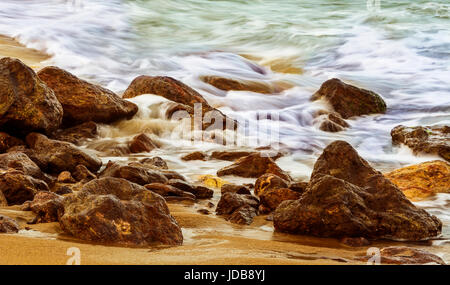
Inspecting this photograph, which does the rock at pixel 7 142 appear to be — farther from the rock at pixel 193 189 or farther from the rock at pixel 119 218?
the rock at pixel 119 218

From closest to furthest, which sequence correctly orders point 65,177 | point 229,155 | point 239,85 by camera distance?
1. point 65,177
2. point 229,155
3. point 239,85

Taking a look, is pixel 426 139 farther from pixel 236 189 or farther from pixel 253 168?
pixel 236 189

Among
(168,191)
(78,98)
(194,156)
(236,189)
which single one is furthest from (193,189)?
(78,98)

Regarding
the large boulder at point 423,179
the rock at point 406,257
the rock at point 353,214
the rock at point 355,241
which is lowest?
the large boulder at point 423,179

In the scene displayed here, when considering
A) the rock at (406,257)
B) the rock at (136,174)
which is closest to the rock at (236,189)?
the rock at (136,174)

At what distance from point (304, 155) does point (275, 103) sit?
9.61 ft

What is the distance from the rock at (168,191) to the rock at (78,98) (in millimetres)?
2606

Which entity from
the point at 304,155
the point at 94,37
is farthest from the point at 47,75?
the point at 94,37

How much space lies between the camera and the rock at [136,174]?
494 cm

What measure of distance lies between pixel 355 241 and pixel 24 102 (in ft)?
12.4

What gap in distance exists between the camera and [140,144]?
6922 mm

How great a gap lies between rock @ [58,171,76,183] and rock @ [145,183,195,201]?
2.63ft

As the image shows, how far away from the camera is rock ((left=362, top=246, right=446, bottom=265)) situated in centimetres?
316

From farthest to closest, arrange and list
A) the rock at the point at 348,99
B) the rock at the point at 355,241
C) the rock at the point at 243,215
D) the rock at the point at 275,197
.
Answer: the rock at the point at 348,99 → the rock at the point at 275,197 → the rock at the point at 243,215 → the rock at the point at 355,241
